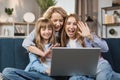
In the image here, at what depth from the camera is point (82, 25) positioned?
2.05 metres

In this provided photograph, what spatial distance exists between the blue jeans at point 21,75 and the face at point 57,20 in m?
0.45

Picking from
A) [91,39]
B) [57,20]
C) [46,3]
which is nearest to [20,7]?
[46,3]

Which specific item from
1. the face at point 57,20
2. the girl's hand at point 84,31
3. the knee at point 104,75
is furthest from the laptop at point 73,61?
the face at point 57,20

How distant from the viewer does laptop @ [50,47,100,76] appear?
1640mm

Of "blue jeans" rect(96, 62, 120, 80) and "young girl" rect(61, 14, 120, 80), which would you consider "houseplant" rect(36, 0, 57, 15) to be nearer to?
"young girl" rect(61, 14, 120, 80)

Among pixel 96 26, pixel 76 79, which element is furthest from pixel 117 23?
pixel 76 79

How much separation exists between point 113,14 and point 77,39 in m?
3.23

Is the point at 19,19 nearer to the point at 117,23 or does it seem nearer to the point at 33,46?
the point at 117,23

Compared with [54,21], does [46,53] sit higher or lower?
lower

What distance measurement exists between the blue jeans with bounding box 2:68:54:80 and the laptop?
10 cm

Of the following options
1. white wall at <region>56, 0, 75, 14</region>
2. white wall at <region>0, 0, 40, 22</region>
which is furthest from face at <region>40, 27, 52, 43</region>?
white wall at <region>0, 0, 40, 22</region>

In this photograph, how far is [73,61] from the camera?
5.52ft

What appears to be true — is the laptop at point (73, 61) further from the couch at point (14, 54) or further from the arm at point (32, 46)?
the couch at point (14, 54)

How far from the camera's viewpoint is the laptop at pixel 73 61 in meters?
1.64
